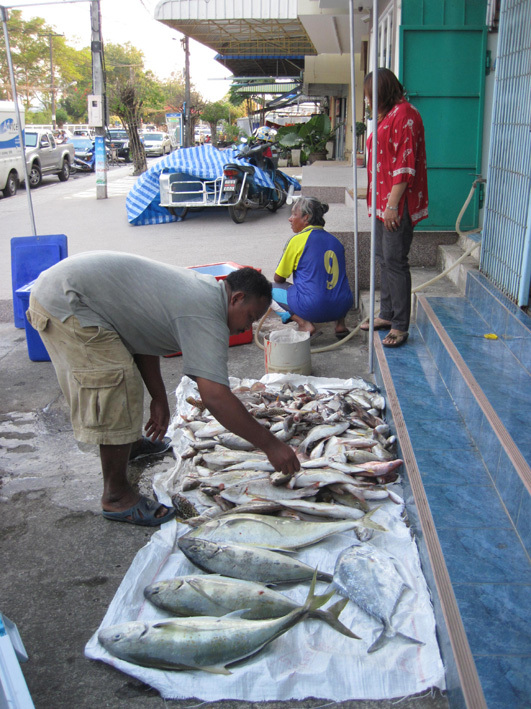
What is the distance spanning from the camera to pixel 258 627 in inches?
89.0

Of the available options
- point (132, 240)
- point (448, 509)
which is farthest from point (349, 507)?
point (132, 240)

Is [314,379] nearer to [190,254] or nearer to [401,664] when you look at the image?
[401,664]

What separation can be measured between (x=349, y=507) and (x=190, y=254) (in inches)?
289

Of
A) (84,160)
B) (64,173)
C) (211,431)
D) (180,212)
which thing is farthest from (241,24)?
(211,431)

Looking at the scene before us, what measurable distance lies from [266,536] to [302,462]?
0.69 m

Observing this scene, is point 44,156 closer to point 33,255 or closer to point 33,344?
point 33,255

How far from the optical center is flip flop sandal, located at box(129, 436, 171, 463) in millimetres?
3922

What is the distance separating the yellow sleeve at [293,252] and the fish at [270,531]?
3117 mm

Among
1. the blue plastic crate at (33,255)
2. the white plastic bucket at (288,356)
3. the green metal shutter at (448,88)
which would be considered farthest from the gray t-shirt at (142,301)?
the green metal shutter at (448,88)

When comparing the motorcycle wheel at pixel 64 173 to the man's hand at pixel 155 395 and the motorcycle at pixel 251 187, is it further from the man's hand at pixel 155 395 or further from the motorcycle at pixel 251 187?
the man's hand at pixel 155 395

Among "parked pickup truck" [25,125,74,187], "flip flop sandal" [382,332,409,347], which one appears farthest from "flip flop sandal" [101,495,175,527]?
"parked pickup truck" [25,125,74,187]

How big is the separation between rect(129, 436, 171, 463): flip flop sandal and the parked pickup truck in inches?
702

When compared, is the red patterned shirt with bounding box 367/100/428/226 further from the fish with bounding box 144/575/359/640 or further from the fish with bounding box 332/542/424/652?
the fish with bounding box 144/575/359/640

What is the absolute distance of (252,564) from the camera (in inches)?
103
